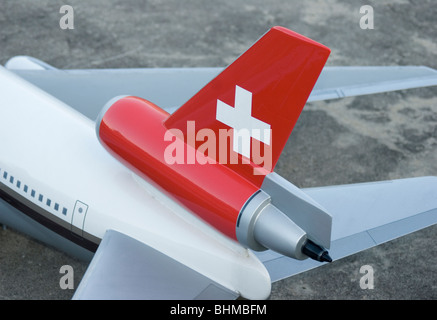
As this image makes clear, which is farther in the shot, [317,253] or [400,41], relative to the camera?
[400,41]

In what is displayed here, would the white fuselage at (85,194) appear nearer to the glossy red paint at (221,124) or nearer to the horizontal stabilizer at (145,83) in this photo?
the glossy red paint at (221,124)

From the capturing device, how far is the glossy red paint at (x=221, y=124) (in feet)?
35.1

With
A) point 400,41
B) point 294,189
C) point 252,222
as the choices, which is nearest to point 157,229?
point 252,222

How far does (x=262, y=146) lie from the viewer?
11219mm

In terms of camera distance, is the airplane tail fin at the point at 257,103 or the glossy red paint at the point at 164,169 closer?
the airplane tail fin at the point at 257,103

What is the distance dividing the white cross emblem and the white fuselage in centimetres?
185

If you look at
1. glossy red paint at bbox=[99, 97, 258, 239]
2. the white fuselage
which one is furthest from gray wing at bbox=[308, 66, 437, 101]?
the white fuselage

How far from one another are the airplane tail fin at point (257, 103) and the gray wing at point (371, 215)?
202cm

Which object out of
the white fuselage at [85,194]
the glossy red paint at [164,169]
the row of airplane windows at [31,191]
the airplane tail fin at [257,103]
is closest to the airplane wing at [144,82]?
the white fuselage at [85,194]

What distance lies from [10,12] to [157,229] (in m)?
15.7

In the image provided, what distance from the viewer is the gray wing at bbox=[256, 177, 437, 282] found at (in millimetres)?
12156

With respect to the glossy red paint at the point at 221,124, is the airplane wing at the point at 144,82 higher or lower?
lower

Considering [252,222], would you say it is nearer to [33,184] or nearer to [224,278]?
[224,278]
